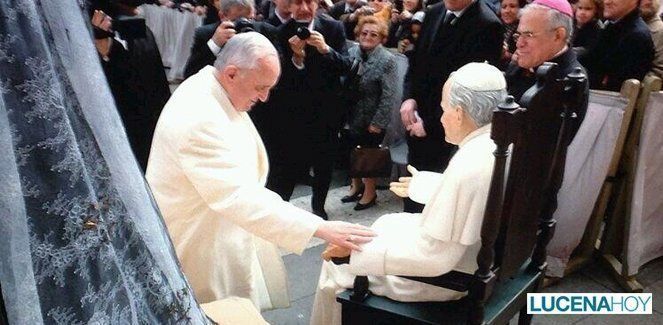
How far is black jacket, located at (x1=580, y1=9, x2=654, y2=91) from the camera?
10.7 feet

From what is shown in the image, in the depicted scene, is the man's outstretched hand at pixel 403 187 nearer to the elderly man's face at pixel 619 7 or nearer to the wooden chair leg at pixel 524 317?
the wooden chair leg at pixel 524 317

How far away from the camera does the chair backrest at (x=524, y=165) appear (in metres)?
1.61

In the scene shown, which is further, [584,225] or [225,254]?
[584,225]

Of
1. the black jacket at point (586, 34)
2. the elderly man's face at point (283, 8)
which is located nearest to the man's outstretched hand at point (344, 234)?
the elderly man's face at point (283, 8)

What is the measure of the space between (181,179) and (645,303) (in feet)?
8.39

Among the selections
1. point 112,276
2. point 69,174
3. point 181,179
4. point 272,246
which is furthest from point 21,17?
point 272,246

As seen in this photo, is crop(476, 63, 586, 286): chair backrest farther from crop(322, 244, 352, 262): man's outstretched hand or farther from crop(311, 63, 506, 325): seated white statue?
crop(322, 244, 352, 262): man's outstretched hand

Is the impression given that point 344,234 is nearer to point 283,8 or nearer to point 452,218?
point 452,218

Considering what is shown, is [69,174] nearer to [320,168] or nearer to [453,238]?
[453,238]

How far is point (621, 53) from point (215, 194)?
245cm

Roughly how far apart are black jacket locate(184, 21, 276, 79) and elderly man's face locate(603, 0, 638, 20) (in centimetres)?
188

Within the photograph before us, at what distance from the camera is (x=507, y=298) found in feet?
6.79

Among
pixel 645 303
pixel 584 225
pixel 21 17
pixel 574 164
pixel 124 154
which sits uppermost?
pixel 21 17

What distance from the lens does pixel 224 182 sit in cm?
195
